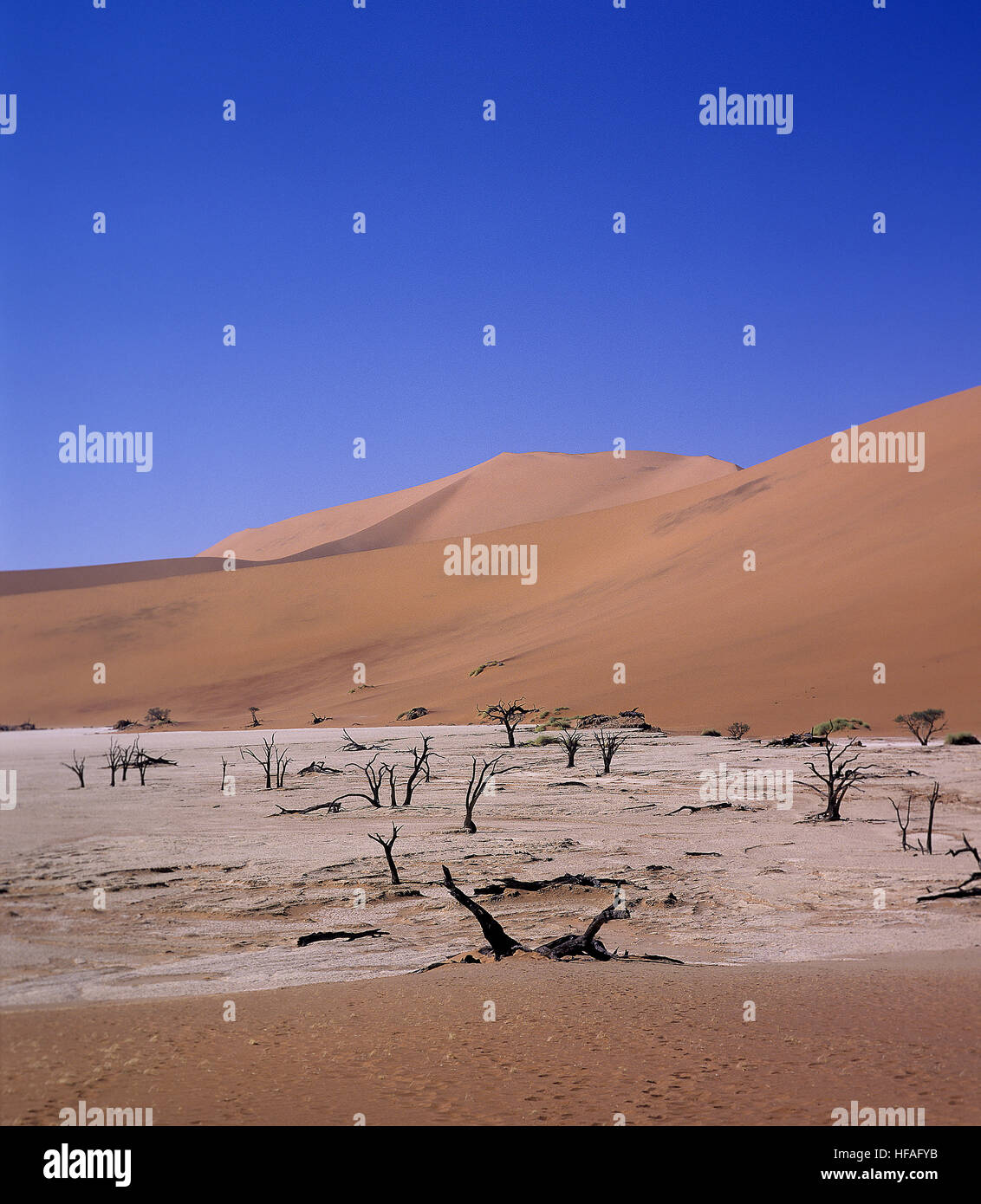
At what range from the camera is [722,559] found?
4619 centimetres

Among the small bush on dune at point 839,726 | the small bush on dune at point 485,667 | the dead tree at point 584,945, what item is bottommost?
the dead tree at point 584,945

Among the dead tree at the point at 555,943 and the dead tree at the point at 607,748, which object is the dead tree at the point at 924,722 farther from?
the dead tree at the point at 555,943

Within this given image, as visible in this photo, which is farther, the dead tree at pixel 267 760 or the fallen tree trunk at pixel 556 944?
the dead tree at pixel 267 760

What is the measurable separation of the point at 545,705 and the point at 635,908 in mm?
25574

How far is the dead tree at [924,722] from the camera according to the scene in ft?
74.0

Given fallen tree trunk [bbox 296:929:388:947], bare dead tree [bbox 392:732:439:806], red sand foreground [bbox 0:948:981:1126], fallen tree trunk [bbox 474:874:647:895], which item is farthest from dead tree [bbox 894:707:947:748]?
red sand foreground [bbox 0:948:981:1126]

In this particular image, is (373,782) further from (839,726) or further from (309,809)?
(839,726)

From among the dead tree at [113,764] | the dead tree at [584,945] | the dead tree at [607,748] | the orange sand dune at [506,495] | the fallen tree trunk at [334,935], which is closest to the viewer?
the dead tree at [584,945]

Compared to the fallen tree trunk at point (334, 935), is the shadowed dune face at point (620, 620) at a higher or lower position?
higher

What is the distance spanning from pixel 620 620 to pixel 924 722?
2097 centimetres

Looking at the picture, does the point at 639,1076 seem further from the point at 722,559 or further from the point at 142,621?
the point at 142,621

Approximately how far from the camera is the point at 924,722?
23.2m

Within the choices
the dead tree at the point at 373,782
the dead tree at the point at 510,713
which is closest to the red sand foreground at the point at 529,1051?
the dead tree at the point at 373,782

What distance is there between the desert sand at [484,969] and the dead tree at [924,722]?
30.7 feet
